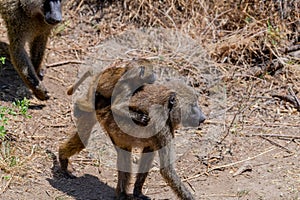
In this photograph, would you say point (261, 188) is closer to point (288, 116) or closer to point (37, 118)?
point (288, 116)

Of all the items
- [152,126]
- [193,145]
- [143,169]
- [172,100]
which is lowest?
[193,145]

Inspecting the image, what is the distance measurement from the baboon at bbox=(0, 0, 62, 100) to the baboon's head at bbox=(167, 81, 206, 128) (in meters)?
1.69

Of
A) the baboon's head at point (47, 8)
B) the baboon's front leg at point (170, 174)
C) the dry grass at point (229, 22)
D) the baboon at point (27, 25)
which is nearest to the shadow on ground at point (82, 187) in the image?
the baboon's front leg at point (170, 174)

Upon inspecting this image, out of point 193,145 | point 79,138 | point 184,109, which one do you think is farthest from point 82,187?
point 193,145

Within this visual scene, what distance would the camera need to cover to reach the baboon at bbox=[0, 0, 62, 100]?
19.0 ft

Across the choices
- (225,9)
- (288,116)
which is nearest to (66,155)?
(288,116)

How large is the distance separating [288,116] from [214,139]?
902mm

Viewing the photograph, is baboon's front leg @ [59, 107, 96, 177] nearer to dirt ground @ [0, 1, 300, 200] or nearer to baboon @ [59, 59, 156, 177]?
baboon @ [59, 59, 156, 177]

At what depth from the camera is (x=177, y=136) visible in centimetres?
579

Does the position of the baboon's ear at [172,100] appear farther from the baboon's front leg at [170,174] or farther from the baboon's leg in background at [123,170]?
the baboon's leg in background at [123,170]

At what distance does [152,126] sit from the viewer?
4461 millimetres

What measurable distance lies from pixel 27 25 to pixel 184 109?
6.84ft

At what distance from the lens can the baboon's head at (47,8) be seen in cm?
575

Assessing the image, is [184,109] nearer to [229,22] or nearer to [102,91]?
[102,91]
